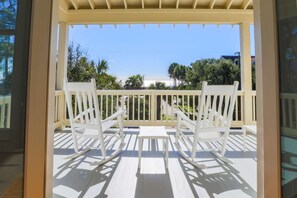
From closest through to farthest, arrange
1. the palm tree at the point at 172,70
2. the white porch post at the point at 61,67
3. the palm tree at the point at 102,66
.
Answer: the white porch post at the point at 61,67
the palm tree at the point at 102,66
the palm tree at the point at 172,70

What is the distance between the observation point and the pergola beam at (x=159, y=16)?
4.72m

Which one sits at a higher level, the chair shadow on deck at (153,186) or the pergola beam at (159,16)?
the pergola beam at (159,16)

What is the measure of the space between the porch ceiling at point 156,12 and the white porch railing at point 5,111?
4026 millimetres

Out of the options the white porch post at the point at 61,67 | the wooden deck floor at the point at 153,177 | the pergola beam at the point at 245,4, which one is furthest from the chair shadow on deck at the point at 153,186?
the pergola beam at the point at 245,4

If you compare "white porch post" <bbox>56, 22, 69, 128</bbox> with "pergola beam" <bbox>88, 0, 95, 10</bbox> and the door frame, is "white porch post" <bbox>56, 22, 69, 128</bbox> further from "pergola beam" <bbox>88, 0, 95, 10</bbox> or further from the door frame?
the door frame

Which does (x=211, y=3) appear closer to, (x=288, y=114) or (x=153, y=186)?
(x=288, y=114)

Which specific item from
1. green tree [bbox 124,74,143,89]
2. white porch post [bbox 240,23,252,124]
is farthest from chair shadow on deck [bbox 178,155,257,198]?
green tree [bbox 124,74,143,89]

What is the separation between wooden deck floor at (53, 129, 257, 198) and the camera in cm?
188

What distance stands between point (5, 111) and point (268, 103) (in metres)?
1.66

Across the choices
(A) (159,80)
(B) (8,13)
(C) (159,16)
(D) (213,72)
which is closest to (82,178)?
(B) (8,13)

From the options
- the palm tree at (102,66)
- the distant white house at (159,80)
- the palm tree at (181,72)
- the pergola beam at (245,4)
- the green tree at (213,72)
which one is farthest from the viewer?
the palm tree at (181,72)

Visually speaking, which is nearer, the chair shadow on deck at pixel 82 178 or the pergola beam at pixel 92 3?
the chair shadow on deck at pixel 82 178

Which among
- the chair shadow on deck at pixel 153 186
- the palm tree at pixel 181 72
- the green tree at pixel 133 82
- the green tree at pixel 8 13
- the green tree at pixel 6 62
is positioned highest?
the palm tree at pixel 181 72

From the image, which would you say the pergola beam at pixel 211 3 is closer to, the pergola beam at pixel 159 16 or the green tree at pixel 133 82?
the pergola beam at pixel 159 16
